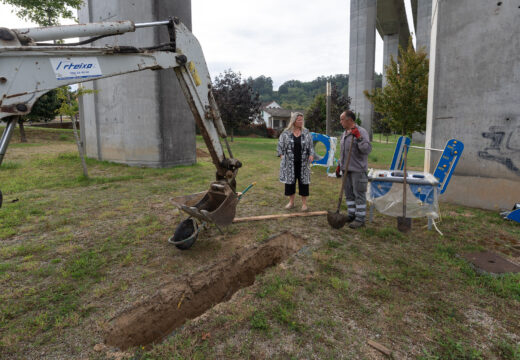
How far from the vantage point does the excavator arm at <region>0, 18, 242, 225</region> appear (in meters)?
2.40

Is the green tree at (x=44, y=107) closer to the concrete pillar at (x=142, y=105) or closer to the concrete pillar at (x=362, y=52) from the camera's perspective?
the concrete pillar at (x=142, y=105)

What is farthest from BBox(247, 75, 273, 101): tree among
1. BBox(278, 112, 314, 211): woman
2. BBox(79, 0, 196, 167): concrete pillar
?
BBox(278, 112, 314, 211): woman

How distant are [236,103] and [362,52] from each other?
586 inches

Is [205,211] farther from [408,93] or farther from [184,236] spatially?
[408,93]

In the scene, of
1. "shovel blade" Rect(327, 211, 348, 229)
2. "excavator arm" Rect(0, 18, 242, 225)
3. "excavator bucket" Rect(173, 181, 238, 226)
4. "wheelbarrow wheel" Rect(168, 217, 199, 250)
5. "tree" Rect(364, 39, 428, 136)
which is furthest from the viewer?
"tree" Rect(364, 39, 428, 136)

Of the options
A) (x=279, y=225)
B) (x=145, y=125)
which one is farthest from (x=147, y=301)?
Answer: (x=145, y=125)

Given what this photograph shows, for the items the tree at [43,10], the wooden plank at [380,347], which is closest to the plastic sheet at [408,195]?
the wooden plank at [380,347]

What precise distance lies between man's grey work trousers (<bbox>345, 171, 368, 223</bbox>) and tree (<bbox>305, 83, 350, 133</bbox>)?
73.8 ft

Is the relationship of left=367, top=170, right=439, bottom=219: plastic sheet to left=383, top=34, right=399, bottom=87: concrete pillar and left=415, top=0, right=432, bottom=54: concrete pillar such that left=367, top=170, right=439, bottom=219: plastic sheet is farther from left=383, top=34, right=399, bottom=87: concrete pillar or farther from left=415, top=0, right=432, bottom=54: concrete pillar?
left=383, top=34, right=399, bottom=87: concrete pillar

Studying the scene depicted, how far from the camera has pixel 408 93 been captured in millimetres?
13367

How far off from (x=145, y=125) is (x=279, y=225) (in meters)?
7.85

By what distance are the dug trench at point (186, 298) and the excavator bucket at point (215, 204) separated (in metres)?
0.54

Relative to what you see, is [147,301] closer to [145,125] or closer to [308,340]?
[308,340]

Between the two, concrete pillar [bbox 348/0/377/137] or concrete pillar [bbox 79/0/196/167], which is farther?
concrete pillar [bbox 348/0/377/137]
